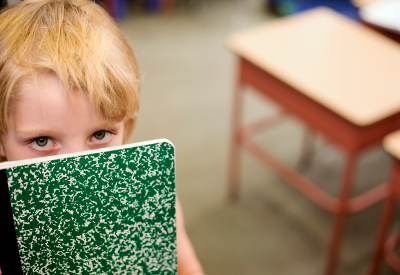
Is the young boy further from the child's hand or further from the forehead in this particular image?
the child's hand

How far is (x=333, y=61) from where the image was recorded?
1.63 metres

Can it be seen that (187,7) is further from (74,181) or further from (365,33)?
(74,181)

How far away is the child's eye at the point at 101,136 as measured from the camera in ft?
2.44

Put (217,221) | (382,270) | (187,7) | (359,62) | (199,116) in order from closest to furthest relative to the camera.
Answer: (359,62)
(382,270)
(217,221)
(199,116)
(187,7)

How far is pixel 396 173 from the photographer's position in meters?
1.33

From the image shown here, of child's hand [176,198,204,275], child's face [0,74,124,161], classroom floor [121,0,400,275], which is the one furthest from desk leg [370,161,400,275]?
child's face [0,74,124,161]

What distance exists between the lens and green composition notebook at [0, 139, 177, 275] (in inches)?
22.3

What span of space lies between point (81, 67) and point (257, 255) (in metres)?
1.42

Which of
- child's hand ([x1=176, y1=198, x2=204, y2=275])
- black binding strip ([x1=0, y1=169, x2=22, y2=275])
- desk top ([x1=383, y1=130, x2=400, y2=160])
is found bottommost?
child's hand ([x1=176, y1=198, x2=204, y2=275])

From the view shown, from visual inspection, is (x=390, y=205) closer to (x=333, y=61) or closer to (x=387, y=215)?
(x=387, y=215)

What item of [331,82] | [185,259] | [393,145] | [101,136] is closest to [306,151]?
[331,82]

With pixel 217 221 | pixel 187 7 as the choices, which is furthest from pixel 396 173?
pixel 187 7

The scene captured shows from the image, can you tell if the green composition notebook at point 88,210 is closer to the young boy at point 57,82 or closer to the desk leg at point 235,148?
the young boy at point 57,82

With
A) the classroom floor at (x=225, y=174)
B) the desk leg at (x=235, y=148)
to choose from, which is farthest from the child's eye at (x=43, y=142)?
the desk leg at (x=235, y=148)
